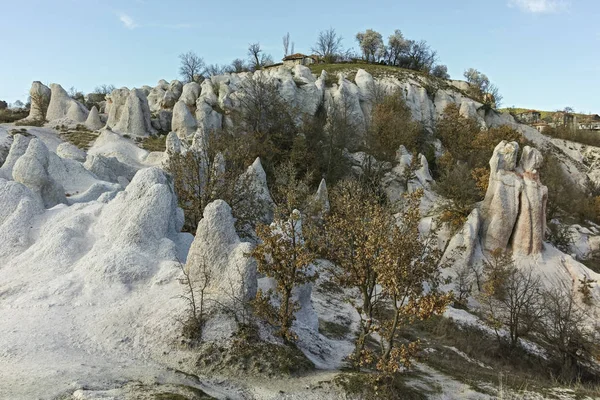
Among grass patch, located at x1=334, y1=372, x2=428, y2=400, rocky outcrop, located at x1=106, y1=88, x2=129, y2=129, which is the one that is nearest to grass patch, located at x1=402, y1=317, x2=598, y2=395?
grass patch, located at x1=334, y1=372, x2=428, y2=400

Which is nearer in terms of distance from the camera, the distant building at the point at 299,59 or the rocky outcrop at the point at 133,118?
the rocky outcrop at the point at 133,118

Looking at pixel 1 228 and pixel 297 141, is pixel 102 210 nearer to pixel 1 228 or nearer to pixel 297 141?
pixel 1 228

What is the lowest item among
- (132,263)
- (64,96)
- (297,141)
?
(132,263)

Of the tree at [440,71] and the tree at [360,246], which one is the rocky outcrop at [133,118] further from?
the tree at [440,71]

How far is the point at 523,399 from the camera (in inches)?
349

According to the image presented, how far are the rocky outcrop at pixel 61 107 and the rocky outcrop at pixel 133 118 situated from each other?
4832 mm

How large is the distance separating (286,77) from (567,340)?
3737cm

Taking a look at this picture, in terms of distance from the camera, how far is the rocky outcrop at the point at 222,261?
9.65 meters

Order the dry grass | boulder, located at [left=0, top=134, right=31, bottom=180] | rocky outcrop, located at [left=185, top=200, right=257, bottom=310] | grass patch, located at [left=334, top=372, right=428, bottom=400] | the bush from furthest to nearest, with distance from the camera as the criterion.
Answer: the bush → the dry grass → boulder, located at [left=0, top=134, right=31, bottom=180] → rocky outcrop, located at [left=185, top=200, right=257, bottom=310] → grass patch, located at [left=334, top=372, right=428, bottom=400]

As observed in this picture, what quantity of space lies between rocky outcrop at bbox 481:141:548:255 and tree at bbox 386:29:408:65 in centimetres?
5626

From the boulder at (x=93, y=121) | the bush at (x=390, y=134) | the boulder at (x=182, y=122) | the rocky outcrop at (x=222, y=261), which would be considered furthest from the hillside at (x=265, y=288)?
the boulder at (x=93, y=121)

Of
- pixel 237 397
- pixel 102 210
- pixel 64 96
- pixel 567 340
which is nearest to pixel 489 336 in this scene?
pixel 567 340

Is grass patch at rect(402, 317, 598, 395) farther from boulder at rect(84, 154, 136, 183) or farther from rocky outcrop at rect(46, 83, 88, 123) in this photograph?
rocky outcrop at rect(46, 83, 88, 123)

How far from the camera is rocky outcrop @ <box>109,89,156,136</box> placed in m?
35.7
